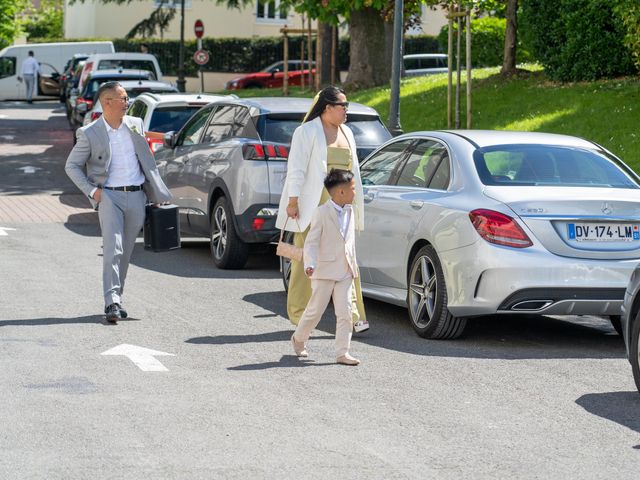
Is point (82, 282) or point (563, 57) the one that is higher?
point (563, 57)

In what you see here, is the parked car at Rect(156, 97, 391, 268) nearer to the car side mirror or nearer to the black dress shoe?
the car side mirror

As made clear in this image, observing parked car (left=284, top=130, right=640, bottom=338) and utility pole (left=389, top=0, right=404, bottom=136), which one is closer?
parked car (left=284, top=130, right=640, bottom=338)

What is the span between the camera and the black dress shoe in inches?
411

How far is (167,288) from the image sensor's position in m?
12.5

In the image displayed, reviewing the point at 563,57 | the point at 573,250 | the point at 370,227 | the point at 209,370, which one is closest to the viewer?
the point at 209,370

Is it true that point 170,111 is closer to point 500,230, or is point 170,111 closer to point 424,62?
point 500,230

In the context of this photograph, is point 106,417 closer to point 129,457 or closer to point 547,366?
point 129,457

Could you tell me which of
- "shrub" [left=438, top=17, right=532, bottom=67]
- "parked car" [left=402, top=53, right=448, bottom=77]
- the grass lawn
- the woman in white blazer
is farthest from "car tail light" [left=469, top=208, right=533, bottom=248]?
"parked car" [left=402, top=53, right=448, bottom=77]

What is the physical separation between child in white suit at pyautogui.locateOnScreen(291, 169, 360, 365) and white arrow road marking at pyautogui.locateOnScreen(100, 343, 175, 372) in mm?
931

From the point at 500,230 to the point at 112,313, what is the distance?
117 inches

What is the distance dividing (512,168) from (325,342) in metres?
1.82

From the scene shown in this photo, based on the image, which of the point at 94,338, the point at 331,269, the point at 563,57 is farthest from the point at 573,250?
the point at 563,57

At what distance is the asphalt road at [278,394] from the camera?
634 cm

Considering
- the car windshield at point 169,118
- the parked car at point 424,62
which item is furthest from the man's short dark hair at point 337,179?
the parked car at point 424,62
